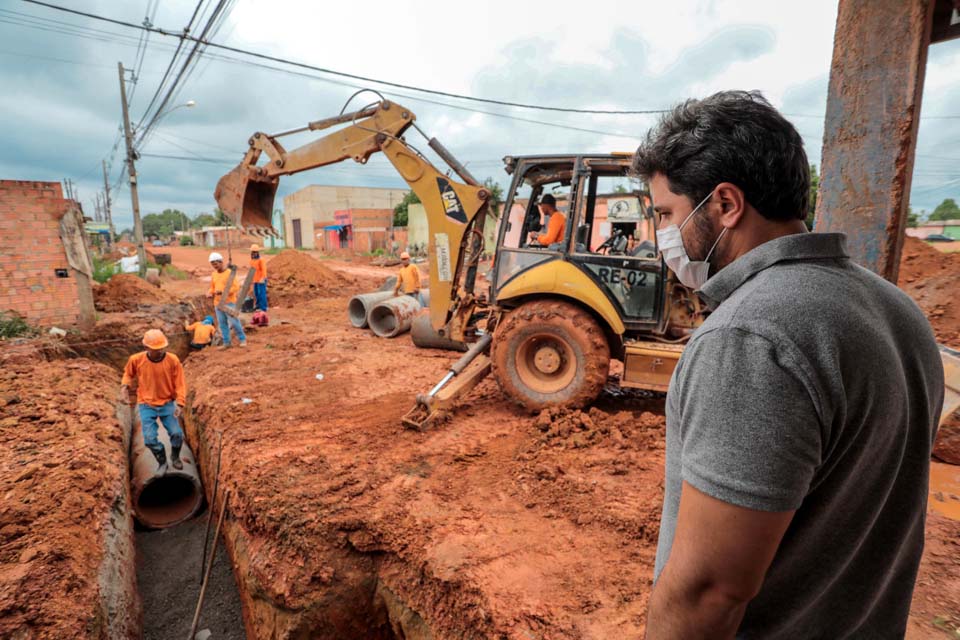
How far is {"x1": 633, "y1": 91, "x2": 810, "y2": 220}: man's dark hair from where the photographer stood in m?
0.98

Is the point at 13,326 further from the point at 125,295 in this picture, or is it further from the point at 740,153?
the point at 740,153

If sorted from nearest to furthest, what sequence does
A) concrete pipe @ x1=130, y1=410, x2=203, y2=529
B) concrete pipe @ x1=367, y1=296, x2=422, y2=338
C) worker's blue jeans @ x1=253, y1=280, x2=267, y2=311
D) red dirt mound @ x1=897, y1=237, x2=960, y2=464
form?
concrete pipe @ x1=130, y1=410, x2=203, y2=529 < red dirt mound @ x1=897, y1=237, x2=960, y2=464 < concrete pipe @ x1=367, y1=296, x2=422, y2=338 < worker's blue jeans @ x1=253, y1=280, x2=267, y2=311

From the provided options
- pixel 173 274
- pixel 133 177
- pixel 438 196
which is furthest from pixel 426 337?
pixel 173 274

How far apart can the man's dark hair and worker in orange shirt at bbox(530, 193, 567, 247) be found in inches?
176

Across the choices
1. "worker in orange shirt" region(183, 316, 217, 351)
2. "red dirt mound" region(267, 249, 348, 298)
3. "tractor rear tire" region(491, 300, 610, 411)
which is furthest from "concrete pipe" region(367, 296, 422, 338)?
"red dirt mound" region(267, 249, 348, 298)

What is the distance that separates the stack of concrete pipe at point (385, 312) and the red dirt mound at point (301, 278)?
19.3ft

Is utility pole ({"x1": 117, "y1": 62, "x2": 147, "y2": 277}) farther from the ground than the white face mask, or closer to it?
farther from the ground

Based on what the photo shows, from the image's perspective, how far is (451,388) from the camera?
5.41 m

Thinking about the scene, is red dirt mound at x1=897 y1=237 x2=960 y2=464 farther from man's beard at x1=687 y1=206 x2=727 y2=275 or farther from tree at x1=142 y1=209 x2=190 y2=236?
tree at x1=142 y1=209 x2=190 y2=236

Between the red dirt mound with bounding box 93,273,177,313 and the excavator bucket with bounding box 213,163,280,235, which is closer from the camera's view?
the excavator bucket with bounding box 213,163,280,235

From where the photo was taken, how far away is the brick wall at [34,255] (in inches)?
333

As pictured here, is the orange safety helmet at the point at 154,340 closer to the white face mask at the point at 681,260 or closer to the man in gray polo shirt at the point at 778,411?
the white face mask at the point at 681,260

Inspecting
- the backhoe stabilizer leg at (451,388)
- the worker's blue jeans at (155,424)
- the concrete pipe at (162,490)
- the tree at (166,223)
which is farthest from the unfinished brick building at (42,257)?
the tree at (166,223)

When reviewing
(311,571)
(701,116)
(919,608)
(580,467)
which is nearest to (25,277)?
(311,571)
